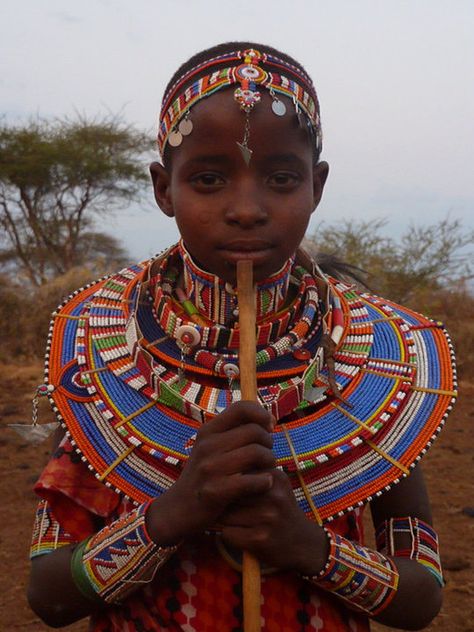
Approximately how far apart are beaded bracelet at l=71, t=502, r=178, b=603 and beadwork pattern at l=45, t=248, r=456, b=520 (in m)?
0.09

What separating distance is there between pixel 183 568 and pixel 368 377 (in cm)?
60

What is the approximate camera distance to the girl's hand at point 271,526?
4.33ft

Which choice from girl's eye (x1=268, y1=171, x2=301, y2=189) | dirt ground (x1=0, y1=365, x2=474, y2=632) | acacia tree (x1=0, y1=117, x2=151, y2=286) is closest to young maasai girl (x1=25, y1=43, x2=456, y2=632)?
girl's eye (x1=268, y1=171, x2=301, y2=189)

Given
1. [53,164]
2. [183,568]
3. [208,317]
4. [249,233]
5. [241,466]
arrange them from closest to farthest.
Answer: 1. [241,466]
2. [249,233]
3. [183,568]
4. [208,317]
5. [53,164]

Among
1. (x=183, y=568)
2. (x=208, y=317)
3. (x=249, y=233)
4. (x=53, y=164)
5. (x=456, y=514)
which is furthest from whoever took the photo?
(x=53, y=164)

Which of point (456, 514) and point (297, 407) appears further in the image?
point (456, 514)

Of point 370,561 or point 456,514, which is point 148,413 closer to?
point 370,561

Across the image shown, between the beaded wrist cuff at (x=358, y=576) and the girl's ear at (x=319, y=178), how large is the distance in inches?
30.1

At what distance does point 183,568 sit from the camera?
152cm

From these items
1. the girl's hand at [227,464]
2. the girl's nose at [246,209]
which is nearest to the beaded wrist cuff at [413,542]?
the girl's hand at [227,464]

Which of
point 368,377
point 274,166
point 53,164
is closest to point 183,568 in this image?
point 368,377

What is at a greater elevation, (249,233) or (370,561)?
(249,233)

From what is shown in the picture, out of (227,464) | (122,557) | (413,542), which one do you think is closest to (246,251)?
(227,464)

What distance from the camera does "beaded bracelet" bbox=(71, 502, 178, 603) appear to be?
1416mm
